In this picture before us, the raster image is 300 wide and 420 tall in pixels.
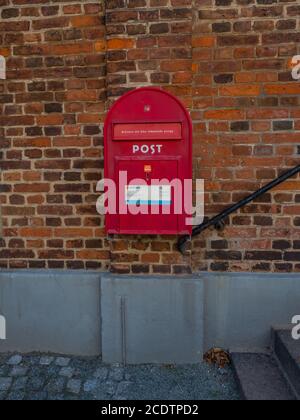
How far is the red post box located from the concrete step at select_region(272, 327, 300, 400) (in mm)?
1069

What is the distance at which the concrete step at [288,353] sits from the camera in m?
2.34

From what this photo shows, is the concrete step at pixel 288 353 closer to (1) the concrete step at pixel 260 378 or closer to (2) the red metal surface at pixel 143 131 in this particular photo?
(1) the concrete step at pixel 260 378

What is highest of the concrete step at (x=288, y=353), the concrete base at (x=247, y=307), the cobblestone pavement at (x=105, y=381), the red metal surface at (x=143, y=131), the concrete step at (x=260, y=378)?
the red metal surface at (x=143, y=131)

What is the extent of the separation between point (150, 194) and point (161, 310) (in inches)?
36.4

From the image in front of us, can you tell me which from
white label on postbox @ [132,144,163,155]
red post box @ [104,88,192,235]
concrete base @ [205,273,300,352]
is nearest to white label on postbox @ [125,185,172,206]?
red post box @ [104,88,192,235]

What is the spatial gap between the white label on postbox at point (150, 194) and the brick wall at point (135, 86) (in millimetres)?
376

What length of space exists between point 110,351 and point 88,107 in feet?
6.30

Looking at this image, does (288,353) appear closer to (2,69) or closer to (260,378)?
(260,378)

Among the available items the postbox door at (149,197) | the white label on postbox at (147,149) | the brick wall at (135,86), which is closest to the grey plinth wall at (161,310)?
the brick wall at (135,86)

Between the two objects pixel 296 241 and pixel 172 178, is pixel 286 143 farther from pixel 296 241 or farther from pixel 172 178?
pixel 172 178

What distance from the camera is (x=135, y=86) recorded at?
8.61 ft

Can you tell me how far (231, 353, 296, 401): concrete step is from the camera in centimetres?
231

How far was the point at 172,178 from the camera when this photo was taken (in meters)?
2.45
